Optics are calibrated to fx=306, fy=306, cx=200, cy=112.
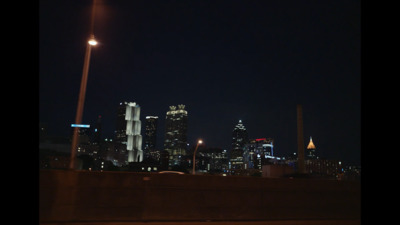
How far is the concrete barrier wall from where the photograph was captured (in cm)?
995

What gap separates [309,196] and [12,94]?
12046 mm

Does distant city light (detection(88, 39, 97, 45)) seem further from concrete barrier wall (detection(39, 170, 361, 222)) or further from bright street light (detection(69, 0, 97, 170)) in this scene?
concrete barrier wall (detection(39, 170, 361, 222))

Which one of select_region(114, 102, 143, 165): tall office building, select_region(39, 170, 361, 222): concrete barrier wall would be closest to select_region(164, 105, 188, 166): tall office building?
select_region(114, 102, 143, 165): tall office building

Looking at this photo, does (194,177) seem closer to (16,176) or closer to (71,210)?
(71,210)

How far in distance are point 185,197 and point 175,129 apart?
178 m

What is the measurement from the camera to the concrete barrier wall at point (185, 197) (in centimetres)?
995

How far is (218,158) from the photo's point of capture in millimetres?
169500

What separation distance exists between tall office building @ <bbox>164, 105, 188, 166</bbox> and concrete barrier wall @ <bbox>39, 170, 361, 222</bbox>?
554 feet

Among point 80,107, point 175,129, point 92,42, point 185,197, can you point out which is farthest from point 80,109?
point 175,129

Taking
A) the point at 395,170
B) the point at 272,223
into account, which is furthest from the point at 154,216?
the point at 395,170

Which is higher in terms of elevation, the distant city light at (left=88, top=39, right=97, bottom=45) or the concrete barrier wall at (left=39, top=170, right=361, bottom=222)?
the distant city light at (left=88, top=39, right=97, bottom=45)

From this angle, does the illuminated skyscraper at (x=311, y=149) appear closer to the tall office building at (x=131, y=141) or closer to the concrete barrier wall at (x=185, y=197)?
the concrete barrier wall at (x=185, y=197)

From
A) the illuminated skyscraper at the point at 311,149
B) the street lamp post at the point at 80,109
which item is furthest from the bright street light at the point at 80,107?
the illuminated skyscraper at the point at 311,149

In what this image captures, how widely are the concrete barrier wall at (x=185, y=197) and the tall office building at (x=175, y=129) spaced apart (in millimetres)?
168951
